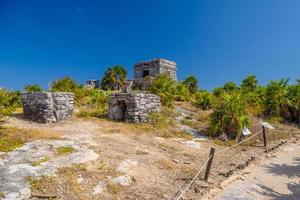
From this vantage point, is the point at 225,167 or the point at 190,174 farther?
the point at 225,167

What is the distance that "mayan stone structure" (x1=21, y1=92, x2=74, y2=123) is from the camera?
1166 cm

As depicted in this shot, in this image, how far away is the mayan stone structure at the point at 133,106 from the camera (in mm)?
12859

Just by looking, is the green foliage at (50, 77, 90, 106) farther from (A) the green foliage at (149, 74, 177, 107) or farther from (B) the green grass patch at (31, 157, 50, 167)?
(B) the green grass patch at (31, 157, 50, 167)

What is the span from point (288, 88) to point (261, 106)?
2.44 meters

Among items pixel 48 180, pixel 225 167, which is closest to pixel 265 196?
pixel 225 167

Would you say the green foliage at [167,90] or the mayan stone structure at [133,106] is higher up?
the green foliage at [167,90]

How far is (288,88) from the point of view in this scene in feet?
59.2

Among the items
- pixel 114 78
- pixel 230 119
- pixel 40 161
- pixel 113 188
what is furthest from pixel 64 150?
pixel 114 78

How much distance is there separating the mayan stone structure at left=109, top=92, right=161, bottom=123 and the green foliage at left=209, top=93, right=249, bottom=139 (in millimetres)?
3290

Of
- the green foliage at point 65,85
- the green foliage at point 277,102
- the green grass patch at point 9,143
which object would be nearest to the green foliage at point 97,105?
the green foliage at point 65,85

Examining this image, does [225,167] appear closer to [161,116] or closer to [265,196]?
[265,196]

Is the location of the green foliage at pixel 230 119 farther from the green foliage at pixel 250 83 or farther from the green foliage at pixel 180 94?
the green foliage at pixel 250 83

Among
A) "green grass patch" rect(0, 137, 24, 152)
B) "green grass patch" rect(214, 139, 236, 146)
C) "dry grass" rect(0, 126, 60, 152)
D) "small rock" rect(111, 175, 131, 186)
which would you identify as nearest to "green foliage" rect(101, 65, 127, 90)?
A: "green grass patch" rect(214, 139, 236, 146)

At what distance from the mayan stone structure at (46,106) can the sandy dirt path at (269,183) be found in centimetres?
855
